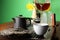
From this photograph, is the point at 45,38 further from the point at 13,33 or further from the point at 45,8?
the point at 45,8

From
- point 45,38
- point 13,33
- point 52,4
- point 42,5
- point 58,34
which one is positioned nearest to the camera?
point 45,38

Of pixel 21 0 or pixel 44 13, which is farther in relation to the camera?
pixel 21 0

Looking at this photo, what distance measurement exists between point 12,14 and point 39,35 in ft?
4.32

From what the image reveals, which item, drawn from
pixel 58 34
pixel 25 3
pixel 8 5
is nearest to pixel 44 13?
pixel 58 34

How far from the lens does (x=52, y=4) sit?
2297 millimetres

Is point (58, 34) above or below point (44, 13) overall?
below

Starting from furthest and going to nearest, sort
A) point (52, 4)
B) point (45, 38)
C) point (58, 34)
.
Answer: point (52, 4), point (58, 34), point (45, 38)

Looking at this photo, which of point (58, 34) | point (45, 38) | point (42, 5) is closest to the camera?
point (45, 38)

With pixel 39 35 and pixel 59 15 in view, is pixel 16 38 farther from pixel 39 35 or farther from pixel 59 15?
pixel 59 15

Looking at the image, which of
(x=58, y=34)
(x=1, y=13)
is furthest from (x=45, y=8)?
(x=1, y=13)

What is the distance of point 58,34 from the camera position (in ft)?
4.76

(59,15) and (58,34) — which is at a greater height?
(59,15)

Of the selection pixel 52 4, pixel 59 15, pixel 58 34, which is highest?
pixel 52 4

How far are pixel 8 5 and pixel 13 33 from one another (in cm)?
124
